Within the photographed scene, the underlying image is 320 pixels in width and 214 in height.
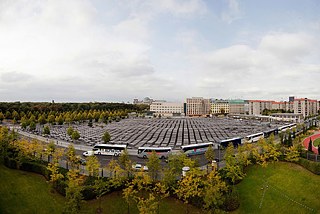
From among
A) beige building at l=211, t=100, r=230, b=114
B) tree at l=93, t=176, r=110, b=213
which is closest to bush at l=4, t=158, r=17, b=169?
tree at l=93, t=176, r=110, b=213

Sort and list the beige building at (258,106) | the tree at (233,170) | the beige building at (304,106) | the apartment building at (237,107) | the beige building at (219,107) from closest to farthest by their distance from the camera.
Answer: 1. the tree at (233,170)
2. the beige building at (304,106)
3. the beige building at (258,106)
4. the beige building at (219,107)
5. the apartment building at (237,107)

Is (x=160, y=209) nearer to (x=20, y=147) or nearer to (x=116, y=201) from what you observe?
(x=116, y=201)

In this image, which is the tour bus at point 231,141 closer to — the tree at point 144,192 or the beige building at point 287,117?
the tree at point 144,192

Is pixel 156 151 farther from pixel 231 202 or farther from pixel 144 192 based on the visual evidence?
pixel 231 202

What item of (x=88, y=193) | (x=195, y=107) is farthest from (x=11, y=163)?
(x=195, y=107)

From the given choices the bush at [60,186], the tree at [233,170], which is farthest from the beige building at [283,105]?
the bush at [60,186]

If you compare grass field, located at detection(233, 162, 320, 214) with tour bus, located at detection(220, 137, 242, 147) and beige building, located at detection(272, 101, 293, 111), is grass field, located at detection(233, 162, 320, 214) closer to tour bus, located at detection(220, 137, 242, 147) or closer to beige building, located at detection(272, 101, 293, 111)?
tour bus, located at detection(220, 137, 242, 147)
